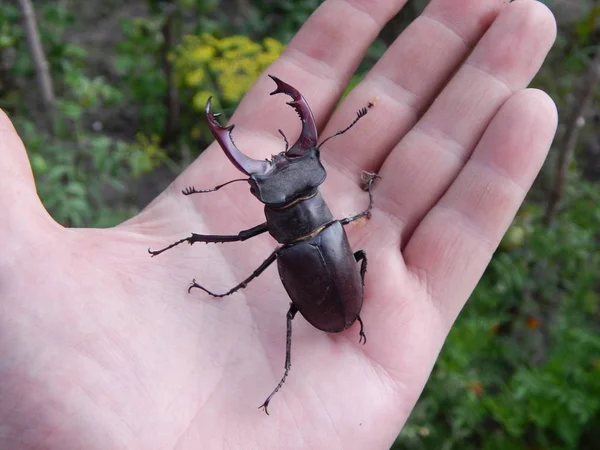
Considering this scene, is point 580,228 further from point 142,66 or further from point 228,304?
point 142,66

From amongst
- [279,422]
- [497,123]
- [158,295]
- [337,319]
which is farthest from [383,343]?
[497,123]

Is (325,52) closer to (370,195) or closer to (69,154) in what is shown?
(370,195)

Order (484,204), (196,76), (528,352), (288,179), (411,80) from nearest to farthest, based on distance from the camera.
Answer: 1. (288,179)
2. (484,204)
3. (411,80)
4. (528,352)
5. (196,76)

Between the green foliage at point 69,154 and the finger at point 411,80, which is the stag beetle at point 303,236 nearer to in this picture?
the finger at point 411,80

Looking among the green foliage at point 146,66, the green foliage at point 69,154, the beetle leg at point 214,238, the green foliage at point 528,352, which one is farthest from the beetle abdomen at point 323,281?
the green foliage at point 146,66

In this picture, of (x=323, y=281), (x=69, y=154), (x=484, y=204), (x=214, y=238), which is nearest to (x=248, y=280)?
(x=214, y=238)

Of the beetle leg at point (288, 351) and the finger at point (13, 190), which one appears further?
the beetle leg at point (288, 351)
